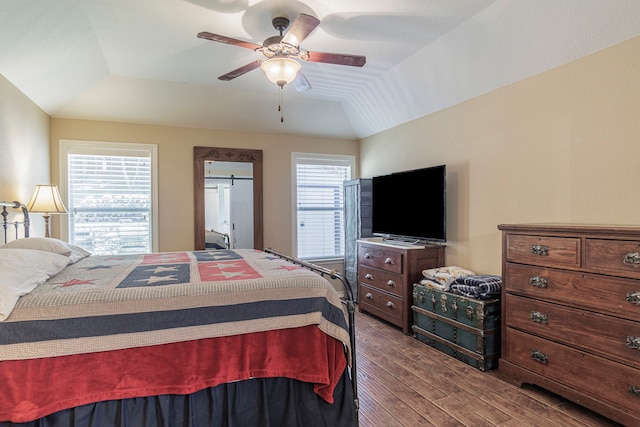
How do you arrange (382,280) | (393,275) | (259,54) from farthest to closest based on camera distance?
1. (382,280)
2. (393,275)
3. (259,54)

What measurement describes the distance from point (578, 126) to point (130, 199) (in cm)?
442

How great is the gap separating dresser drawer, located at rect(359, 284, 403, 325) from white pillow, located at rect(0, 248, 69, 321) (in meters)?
2.88

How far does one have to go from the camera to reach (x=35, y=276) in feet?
5.57

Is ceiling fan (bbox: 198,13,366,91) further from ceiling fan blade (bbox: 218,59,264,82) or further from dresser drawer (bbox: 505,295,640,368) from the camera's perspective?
dresser drawer (bbox: 505,295,640,368)

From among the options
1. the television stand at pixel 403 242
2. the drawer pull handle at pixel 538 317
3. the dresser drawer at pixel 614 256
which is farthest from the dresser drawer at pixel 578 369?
the television stand at pixel 403 242

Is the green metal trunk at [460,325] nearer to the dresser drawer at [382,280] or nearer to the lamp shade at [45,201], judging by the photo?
the dresser drawer at [382,280]

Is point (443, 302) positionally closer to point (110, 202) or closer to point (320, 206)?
point (320, 206)

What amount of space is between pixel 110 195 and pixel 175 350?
318 centimetres

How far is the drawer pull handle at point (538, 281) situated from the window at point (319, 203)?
306 cm

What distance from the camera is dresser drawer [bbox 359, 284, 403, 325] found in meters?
3.64

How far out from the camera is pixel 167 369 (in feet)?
5.23

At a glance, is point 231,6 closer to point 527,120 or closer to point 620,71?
point 527,120

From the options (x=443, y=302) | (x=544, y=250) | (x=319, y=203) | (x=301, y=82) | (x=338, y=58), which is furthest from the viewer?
(x=319, y=203)

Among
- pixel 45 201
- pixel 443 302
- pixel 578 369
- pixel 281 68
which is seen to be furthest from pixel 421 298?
pixel 45 201
